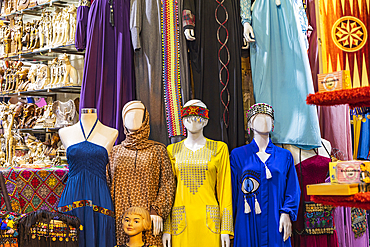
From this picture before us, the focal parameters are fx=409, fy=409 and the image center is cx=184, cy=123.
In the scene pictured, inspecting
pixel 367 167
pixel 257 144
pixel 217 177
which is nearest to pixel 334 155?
pixel 257 144

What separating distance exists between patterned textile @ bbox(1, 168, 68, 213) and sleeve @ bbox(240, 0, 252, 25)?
1909 millimetres

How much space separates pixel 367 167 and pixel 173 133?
1.77m

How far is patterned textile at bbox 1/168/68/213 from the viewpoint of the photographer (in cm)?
286

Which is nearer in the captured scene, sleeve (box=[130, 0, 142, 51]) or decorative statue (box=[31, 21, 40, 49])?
sleeve (box=[130, 0, 142, 51])

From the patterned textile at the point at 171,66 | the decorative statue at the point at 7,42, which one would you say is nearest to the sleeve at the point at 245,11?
the patterned textile at the point at 171,66

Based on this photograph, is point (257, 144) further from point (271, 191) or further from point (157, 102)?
point (157, 102)

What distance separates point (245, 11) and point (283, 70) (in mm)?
604

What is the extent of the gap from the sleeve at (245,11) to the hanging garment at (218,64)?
0.07 metres

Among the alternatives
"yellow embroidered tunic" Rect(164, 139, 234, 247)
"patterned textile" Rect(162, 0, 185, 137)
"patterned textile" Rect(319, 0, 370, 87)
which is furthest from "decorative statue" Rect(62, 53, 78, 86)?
"patterned textile" Rect(319, 0, 370, 87)

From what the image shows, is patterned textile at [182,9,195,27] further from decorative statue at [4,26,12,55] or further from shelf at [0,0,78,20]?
decorative statue at [4,26,12,55]

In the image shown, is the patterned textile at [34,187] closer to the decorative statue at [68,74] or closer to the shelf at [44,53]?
the decorative statue at [68,74]

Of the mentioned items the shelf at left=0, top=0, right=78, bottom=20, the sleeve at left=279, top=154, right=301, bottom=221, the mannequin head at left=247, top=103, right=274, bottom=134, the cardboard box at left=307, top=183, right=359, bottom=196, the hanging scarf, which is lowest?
the sleeve at left=279, top=154, right=301, bottom=221

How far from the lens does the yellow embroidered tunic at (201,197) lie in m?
2.74

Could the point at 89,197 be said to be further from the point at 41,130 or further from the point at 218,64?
the point at 41,130
